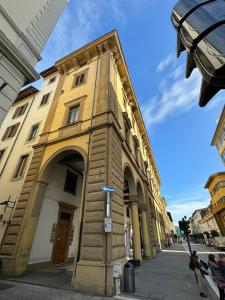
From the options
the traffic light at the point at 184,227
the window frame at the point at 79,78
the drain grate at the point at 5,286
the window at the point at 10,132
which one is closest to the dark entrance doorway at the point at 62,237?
the drain grate at the point at 5,286

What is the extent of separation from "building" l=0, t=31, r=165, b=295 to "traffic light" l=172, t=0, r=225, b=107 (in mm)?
6516

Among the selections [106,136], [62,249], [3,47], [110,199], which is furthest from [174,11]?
[62,249]

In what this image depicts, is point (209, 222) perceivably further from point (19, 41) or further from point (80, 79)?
point (19, 41)

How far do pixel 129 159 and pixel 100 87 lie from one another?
5.60 metres

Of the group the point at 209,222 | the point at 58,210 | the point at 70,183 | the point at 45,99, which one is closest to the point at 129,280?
the point at 58,210

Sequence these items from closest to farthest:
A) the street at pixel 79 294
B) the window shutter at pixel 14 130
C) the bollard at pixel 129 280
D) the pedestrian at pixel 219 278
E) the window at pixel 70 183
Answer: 1. the pedestrian at pixel 219 278
2. the street at pixel 79 294
3. the bollard at pixel 129 280
4. the window at pixel 70 183
5. the window shutter at pixel 14 130

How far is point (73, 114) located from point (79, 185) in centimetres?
590

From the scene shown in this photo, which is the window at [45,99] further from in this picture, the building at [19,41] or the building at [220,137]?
the building at [220,137]

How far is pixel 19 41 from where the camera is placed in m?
6.14

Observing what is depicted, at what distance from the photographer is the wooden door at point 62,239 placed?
449 inches

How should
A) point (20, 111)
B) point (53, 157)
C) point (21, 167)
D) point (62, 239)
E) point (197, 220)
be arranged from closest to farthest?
point (53, 157) → point (62, 239) → point (21, 167) → point (20, 111) → point (197, 220)

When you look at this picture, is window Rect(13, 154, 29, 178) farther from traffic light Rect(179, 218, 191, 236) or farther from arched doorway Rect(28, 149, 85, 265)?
traffic light Rect(179, 218, 191, 236)

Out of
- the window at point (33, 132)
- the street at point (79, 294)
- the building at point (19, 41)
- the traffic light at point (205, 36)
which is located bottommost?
the street at point (79, 294)

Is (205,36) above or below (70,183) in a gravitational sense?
below
